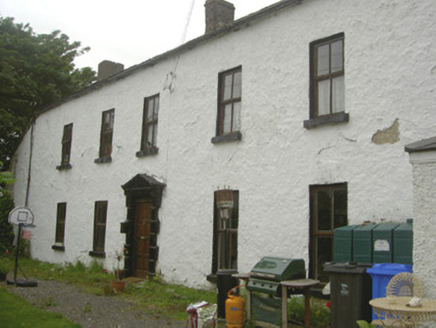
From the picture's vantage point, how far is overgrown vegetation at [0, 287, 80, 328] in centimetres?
798

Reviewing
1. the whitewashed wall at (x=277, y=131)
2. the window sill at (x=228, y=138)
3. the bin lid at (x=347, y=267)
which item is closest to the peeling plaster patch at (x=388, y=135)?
the whitewashed wall at (x=277, y=131)

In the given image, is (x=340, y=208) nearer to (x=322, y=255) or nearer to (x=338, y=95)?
(x=322, y=255)

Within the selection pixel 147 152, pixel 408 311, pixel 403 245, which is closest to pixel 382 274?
pixel 403 245

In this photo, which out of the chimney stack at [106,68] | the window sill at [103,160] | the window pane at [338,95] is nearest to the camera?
the window pane at [338,95]

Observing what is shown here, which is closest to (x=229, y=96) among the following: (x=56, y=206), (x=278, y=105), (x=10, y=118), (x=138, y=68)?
(x=278, y=105)

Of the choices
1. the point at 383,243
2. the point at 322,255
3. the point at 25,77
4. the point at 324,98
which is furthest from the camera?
the point at 25,77

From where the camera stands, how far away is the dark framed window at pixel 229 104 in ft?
35.9

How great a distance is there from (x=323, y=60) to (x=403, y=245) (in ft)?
13.3

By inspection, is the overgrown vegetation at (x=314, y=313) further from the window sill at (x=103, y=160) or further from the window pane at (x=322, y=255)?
the window sill at (x=103, y=160)

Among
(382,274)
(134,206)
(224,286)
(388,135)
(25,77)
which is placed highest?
(25,77)

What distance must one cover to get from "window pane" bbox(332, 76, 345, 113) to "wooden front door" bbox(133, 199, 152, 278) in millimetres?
6474

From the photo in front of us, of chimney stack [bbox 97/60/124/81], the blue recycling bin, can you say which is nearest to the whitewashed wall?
the blue recycling bin

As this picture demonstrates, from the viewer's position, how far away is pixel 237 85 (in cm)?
1109

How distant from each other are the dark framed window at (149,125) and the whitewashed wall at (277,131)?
0.25 m
